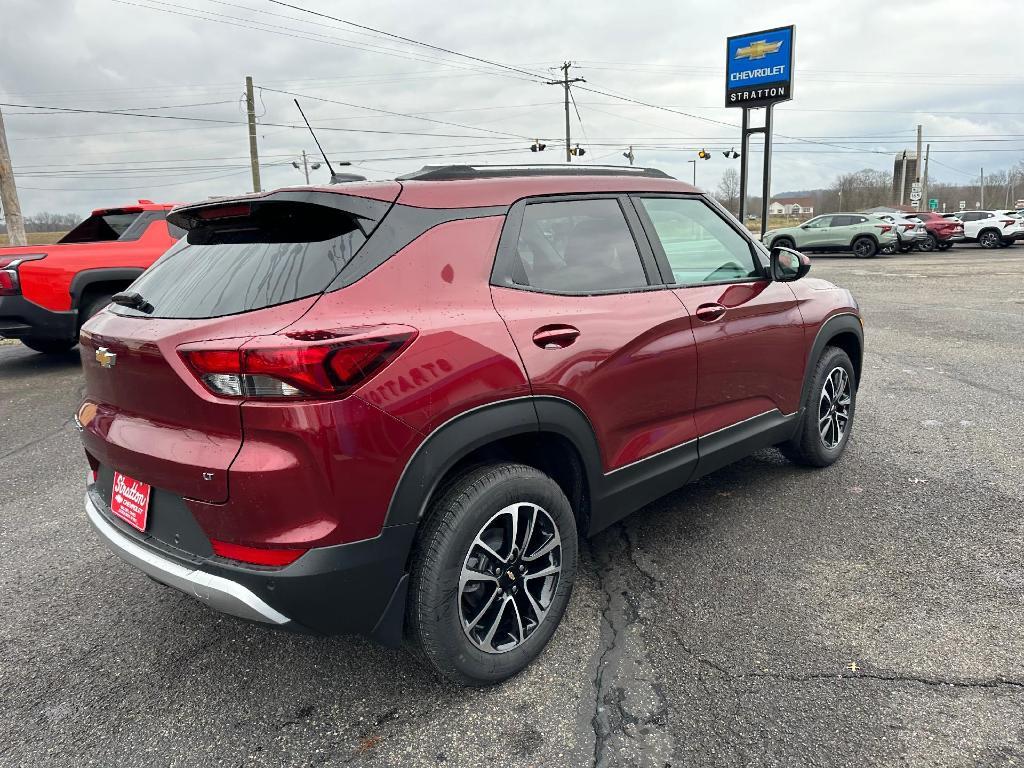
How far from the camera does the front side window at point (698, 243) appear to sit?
10.5 feet

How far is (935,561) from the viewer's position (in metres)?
3.19

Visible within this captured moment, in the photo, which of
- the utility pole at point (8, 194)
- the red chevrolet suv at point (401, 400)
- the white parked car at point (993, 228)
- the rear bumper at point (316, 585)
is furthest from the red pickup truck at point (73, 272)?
the white parked car at point (993, 228)

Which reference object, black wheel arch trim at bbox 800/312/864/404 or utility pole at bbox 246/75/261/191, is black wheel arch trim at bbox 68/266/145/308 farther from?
utility pole at bbox 246/75/261/191

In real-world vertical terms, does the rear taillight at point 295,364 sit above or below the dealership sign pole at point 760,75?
below

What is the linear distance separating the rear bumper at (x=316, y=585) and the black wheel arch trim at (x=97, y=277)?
6190 millimetres

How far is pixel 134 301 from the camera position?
2.60m

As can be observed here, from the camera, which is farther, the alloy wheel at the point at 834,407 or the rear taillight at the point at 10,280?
the rear taillight at the point at 10,280

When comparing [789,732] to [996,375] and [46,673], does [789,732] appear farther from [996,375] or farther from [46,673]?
[996,375]

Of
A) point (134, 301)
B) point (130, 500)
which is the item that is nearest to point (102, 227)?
point (134, 301)

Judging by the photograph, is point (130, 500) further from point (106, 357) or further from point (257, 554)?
point (257, 554)

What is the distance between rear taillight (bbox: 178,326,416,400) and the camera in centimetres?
195

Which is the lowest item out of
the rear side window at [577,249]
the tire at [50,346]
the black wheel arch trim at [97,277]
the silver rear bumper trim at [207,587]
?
the tire at [50,346]

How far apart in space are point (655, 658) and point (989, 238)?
32850 mm

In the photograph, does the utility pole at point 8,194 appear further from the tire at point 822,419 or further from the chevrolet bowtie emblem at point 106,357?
the tire at point 822,419
